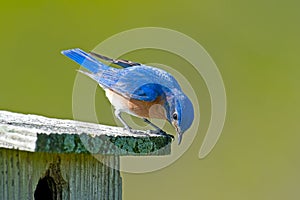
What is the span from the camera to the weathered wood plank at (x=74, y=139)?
202cm

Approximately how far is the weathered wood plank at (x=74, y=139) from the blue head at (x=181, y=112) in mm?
205

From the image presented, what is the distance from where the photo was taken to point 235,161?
4.77 meters

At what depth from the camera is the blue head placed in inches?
99.7

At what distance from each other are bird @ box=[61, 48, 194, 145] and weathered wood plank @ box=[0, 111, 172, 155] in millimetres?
221

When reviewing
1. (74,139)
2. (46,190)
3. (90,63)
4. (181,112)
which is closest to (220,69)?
(90,63)

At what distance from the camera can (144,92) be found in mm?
2689

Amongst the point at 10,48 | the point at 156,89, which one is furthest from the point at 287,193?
the point at 156,89

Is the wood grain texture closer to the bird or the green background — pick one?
the bird

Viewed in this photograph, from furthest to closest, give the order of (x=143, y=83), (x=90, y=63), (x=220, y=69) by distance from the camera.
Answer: (x=220, y=69)
(x=90, y=63)
(x=143, y=83)

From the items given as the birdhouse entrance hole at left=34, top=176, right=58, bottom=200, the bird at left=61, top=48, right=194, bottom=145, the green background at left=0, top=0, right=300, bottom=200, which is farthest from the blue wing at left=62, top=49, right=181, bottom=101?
the green background at left=0, top=0, right=300, bottom=200

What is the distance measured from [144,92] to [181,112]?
21 cm

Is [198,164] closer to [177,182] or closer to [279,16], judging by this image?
[177,182]

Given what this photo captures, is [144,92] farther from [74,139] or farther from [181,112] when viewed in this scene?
[74,139]

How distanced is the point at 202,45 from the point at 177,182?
0.92 m
